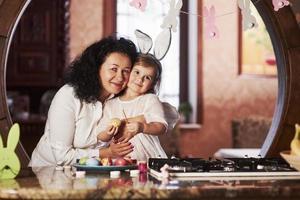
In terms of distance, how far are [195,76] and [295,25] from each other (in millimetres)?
3698

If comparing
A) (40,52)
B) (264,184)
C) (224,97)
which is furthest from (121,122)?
(224,97)

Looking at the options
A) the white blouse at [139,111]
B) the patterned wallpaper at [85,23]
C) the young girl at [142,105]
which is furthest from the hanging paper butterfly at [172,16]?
the patterned wallpaper at [85,23]

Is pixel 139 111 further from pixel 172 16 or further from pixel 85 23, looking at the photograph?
pixel 85 23

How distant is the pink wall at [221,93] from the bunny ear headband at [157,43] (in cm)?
384

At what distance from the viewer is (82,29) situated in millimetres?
5535

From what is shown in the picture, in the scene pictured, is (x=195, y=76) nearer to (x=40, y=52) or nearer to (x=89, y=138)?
(x=40, y=52)

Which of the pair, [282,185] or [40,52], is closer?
[282,185]

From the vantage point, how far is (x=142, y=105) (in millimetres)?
2004

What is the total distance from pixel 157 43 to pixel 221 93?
13.1 ft

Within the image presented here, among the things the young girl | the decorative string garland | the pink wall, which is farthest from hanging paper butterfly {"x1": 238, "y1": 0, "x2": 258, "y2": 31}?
the pink wall

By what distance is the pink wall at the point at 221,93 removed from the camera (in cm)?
587

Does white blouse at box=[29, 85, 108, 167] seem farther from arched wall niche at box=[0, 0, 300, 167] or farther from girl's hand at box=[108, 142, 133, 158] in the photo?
arched wall niche at box=[0, 0, 300, 167]

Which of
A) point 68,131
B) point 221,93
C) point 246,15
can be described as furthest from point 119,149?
point 221,93

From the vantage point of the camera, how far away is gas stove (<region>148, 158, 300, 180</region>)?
1.77 m
